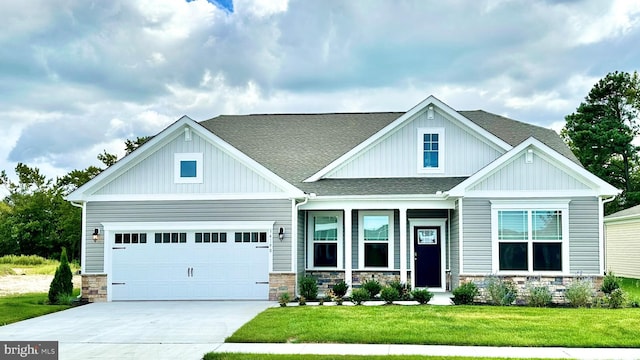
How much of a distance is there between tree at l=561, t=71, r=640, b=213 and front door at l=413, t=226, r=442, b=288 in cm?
1900

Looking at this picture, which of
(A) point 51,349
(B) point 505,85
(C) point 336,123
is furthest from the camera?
(B) point 505,85

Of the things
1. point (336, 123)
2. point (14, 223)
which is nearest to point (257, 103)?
point (336, 123)

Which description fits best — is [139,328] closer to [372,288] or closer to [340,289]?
[340,289]

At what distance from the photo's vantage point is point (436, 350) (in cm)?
1102

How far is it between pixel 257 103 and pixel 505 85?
10.5 metres

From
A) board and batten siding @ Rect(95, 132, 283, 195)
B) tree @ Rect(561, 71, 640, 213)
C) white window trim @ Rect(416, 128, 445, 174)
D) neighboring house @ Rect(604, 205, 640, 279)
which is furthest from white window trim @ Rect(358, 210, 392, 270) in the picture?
tree @ Rect(561, 71, 640, 213)

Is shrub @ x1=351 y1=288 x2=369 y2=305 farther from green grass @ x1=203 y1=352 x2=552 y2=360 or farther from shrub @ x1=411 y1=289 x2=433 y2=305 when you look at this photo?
green grass @ x1=203 y1=352 x2=552 y2=360

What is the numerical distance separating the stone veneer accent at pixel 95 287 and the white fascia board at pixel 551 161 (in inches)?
395

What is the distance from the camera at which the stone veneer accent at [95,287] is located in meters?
18.8

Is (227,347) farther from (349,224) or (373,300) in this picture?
(349,224)

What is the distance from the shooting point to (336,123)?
81.5 ft

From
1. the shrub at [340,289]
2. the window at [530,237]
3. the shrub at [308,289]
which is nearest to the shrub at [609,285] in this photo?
the window at [530,237]

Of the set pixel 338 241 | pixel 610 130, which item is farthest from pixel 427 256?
pixel 610 130

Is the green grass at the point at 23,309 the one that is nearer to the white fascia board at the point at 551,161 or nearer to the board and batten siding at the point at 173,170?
the board and batten siding at the point at 173,170
